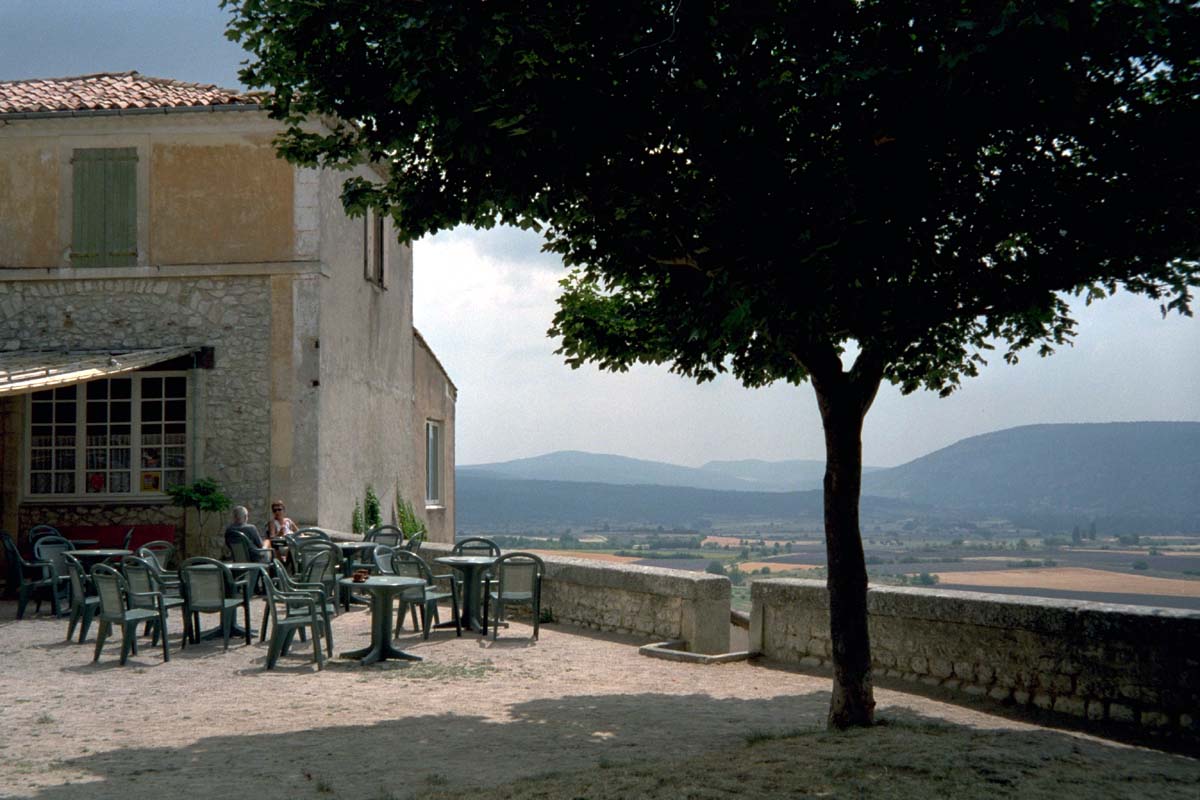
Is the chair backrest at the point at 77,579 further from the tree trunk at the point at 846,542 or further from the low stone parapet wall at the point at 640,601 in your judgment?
the tree trunk at the point at 846,542

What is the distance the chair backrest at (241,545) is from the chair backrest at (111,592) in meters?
2.04

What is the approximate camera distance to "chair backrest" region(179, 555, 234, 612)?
343 inches

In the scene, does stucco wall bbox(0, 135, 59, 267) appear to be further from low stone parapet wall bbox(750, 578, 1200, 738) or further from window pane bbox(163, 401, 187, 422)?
low stone parapet wall bbox(750, 578, 1200, 738)

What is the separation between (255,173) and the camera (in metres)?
14.4

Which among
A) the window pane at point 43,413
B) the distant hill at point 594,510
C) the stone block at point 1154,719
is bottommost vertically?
the distant hill at point 594,510

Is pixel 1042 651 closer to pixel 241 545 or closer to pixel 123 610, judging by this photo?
pixel 123 610

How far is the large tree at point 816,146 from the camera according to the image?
552 cm

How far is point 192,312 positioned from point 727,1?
10.7 meters

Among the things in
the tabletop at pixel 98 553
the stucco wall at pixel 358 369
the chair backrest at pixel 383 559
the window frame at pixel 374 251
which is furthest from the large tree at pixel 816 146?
the window frame at pixel 374 251

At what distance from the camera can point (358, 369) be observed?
16062 mm

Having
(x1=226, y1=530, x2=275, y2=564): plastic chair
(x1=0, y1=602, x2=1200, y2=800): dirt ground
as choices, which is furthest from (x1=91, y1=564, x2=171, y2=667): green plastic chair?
(x1=226, y1=530, x2=275, y2=564): plastic chair

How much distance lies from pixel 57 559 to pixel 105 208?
5.62 m

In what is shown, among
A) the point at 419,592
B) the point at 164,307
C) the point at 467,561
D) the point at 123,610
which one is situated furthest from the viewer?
the point at 164,307

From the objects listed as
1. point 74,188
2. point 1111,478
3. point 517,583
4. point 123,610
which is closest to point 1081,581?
point 517,583
